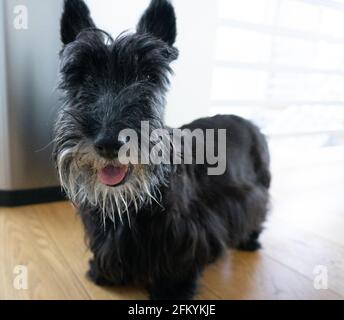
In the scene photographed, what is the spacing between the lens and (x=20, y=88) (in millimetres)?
1384

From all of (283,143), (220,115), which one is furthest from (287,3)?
(220,115)

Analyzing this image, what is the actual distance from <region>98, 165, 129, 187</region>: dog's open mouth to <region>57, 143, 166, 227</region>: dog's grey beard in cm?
2

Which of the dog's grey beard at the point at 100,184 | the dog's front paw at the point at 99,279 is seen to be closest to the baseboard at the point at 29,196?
the dog's front paw at the point at 99,279

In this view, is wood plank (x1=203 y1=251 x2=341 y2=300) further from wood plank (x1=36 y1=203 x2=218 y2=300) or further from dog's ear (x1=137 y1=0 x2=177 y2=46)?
dog's ear (x1=137 y1=0 x2=177 y2=46)

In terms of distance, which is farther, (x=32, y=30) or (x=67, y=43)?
(x=32, y=30)

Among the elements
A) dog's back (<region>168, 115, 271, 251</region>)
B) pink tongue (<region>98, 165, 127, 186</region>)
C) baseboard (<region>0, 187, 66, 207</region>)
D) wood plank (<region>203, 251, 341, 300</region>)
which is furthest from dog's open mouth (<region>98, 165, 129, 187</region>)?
baseboard (<region>0, 187, 66, 207</region>)

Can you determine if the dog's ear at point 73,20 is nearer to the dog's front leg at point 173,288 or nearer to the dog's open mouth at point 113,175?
the dog's open mouth at point 113,175

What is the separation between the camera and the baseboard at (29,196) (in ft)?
4.78

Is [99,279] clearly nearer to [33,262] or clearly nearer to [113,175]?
[33,262]

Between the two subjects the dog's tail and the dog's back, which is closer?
the dog's back

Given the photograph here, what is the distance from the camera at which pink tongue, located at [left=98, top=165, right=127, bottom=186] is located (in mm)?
776

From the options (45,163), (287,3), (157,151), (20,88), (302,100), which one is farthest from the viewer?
(302,100)

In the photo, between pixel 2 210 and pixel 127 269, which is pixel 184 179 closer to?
pixel 127 269

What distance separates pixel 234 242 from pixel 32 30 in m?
1.04
